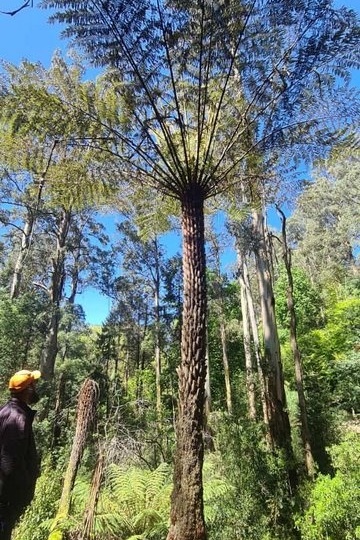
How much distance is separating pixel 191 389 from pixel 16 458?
139cm

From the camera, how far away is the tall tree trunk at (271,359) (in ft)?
18.8

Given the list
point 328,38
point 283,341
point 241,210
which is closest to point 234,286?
point 283,341

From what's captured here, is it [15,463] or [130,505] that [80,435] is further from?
[130,505]

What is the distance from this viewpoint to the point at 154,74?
3975mm

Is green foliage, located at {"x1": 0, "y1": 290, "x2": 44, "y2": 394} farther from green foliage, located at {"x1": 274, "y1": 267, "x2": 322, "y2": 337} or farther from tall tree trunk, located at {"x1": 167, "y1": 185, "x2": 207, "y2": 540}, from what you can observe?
green foliage, located at {"x1": 274, "y1": 267, "x2": 322, "y2": 337}

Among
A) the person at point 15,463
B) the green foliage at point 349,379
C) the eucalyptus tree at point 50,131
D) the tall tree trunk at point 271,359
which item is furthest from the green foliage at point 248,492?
the eucalyptus tree at point 50,131

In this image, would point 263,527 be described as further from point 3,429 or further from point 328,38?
point 328,38

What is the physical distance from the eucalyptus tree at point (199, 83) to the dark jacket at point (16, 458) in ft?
3.82

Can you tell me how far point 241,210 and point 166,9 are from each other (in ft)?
7.94

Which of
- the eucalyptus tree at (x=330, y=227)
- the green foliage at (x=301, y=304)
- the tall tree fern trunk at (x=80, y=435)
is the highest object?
the eucalyptus tree at (x=330, y=227)

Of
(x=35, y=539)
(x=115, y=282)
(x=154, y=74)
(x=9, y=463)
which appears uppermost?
(x=115, y=282)

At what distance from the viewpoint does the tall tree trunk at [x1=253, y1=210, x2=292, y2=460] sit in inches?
225

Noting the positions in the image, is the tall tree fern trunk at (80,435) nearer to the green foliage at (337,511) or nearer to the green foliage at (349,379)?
the green foliage at (337,511)

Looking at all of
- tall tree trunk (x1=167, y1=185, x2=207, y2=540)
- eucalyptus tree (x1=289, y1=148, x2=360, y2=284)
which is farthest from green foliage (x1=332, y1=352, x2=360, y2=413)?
eucalyptus tree (x1=289, y1=148, x2=360, y2=284)
